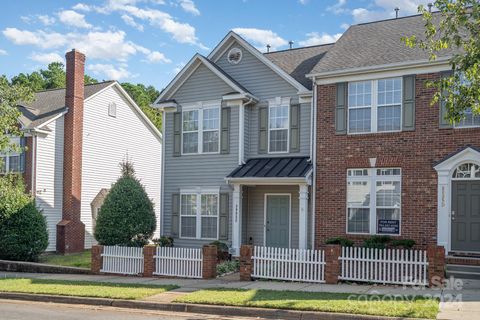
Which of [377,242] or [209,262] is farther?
[377,242]

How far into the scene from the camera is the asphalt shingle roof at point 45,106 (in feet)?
83.9

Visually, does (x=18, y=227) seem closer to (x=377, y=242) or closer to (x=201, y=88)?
(x=201, y=88)

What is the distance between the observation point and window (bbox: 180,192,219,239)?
20469mm

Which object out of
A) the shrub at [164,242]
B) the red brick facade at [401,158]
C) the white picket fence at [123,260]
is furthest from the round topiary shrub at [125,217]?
the red brick facade at [401,158]

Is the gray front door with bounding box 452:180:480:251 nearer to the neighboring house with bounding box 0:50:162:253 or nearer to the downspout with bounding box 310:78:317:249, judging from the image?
the downspout with bounding box 310:78:317:249

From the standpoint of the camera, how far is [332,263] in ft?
46.9

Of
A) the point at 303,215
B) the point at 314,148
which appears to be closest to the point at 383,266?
the point at 303,215

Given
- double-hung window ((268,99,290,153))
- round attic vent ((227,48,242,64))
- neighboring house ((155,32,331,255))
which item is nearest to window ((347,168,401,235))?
neighboring house ((155,32,331,255))

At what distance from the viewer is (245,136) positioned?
20.2 metres

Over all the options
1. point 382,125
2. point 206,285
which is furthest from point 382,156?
point 206,285

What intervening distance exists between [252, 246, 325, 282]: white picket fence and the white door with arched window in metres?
4.09

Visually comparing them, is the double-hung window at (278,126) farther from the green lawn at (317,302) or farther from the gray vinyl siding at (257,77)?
the green lawn at (317,302)

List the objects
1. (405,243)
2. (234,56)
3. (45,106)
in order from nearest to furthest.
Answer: (405,243)
(234,56)
(45,106)

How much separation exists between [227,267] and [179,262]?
1584 mm
